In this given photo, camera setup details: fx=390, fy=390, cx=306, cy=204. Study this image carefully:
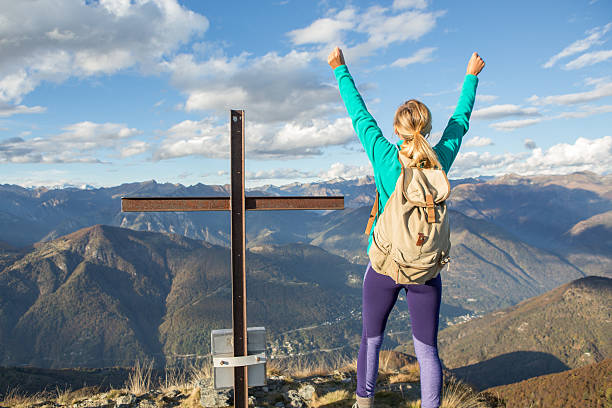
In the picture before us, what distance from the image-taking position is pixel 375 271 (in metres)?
3.64

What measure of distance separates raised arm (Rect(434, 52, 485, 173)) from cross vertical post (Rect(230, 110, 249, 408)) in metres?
2.33

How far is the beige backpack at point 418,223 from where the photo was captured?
10.2ft

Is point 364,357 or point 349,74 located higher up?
point 349,74

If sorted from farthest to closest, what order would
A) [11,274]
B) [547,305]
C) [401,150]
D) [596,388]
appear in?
[11,274]
[547,305]
[596,388]
[401,150]

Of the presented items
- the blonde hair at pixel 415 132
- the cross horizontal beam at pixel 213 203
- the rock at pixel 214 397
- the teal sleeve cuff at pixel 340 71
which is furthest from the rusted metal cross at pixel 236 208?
the blonde hair at pixel 415 132

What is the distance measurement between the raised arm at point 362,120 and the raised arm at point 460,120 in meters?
0.57

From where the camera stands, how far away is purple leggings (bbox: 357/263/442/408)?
11.4 feet

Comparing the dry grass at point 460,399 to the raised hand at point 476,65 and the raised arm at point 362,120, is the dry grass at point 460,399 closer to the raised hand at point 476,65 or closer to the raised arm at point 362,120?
the raised arm at point 362,120

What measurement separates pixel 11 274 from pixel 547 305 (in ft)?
789

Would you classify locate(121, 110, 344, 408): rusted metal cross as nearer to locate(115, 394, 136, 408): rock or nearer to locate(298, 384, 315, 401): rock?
locate(298, 384, 315, 401): rock

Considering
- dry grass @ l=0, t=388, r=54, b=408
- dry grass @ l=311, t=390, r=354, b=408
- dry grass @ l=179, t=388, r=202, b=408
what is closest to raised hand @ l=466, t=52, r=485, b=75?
dry grass @ l=311, t=390, r=354, b=408

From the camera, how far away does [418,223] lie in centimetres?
312

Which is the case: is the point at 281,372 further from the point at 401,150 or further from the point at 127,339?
the point at 127,339

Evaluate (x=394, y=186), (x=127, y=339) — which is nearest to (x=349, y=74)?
(x=394, y=186)
